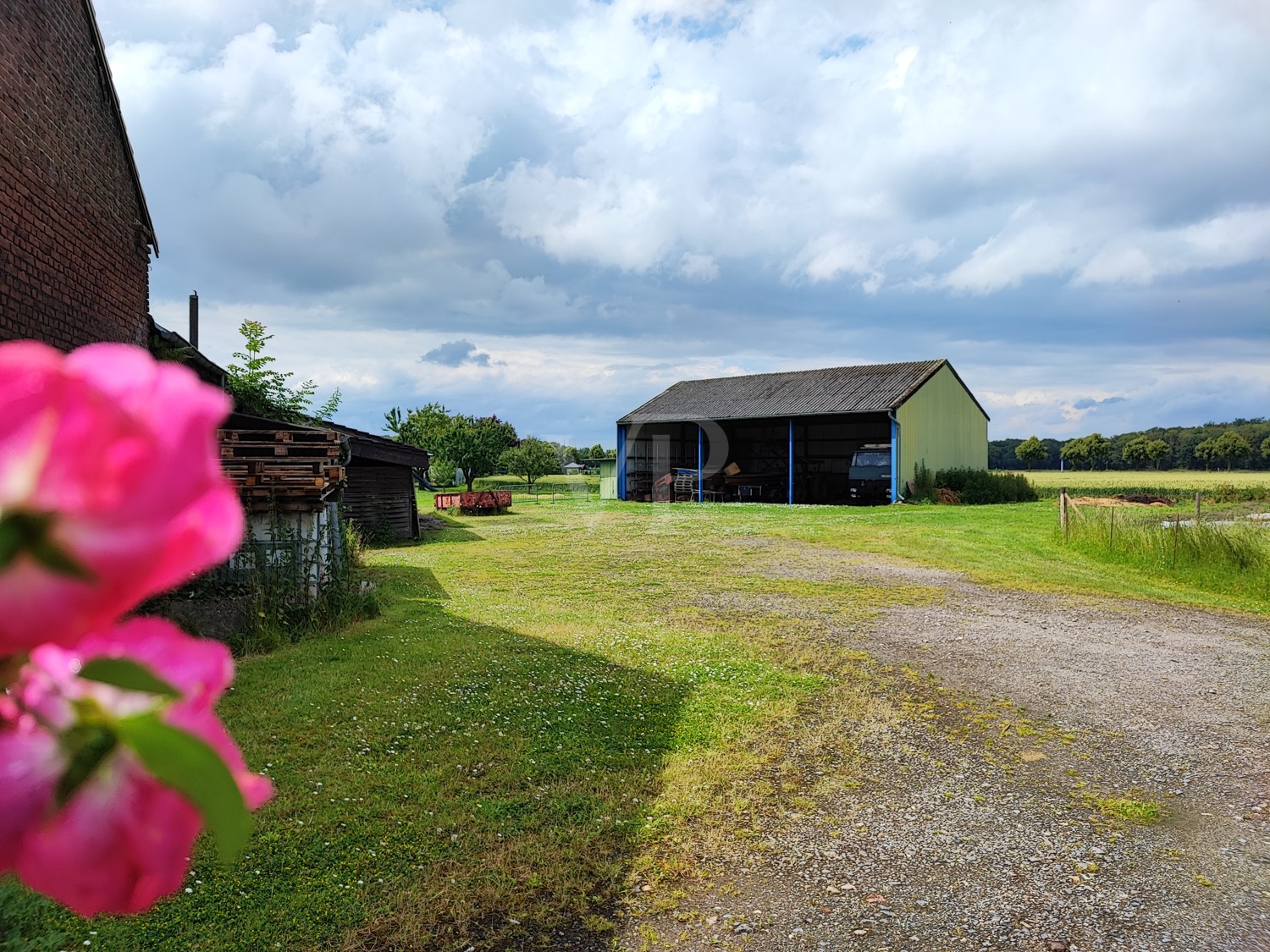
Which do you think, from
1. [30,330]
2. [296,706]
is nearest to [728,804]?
[296,706]

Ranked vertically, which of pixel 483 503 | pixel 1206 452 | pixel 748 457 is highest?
pixel 1206 452

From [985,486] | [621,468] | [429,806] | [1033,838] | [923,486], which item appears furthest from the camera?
[621,468]

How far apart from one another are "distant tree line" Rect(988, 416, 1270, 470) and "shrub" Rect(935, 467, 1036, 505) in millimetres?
41836

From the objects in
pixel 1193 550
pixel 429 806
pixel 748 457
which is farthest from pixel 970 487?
pixel 429 806

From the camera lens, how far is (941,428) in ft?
107

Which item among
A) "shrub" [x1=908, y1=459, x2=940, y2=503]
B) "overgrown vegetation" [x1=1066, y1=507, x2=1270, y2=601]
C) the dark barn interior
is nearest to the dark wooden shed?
"overgrown vegetation" [x1=1066, y1=507, x2=1270, y2=601]

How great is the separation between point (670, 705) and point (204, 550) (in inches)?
258

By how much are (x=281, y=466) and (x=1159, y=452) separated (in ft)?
283

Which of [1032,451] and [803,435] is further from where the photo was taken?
[1032,451]

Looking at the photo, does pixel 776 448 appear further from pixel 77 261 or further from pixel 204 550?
pixel 204 550

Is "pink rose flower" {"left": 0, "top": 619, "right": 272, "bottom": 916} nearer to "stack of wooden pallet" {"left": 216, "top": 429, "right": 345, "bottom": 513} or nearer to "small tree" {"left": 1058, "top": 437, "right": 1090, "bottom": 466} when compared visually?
"stack of wooden pallet" {"left": 216, "top": 429, "right": 345, "bottom": 513}

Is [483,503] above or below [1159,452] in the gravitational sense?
below

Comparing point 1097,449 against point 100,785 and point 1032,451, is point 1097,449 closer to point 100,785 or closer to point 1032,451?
point 1032,451

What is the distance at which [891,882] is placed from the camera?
13.5 feet
